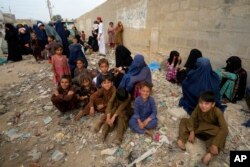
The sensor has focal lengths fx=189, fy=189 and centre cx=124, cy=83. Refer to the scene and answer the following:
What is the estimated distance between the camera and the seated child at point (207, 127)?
2.17 metres

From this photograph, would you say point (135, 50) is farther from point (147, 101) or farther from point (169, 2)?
point (147, 101)

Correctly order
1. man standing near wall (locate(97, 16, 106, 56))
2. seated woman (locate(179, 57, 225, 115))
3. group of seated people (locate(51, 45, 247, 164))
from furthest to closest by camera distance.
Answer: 1. man standing near wall (locate(97, 16, 106, 56))
2. seated woman (locate(179, 57, 225, 115))
3. group of seated people (locate(51, 45, 247, 164))

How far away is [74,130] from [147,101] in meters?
1.25

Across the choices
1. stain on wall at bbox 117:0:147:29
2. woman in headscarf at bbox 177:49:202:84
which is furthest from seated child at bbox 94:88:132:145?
stain on wall at bbox 117:0:147:29

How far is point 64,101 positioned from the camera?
3240 millimetres

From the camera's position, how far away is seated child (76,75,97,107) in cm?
347

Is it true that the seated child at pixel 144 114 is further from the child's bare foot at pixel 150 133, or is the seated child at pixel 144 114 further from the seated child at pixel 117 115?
the seated child at pixel 117 115

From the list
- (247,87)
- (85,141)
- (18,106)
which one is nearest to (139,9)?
(247,87)

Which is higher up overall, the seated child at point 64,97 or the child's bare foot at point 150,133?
the seated child at point 64,97

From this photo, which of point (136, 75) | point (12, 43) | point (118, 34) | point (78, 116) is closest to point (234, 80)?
point (136, 75)

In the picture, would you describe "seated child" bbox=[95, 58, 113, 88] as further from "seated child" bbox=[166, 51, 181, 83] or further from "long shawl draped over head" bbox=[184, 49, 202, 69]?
"long shawl draped over head" bbox=[184, 49, 202, 69]

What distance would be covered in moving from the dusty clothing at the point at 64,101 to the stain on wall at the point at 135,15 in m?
4.29

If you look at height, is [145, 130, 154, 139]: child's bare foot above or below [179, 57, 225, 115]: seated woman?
below

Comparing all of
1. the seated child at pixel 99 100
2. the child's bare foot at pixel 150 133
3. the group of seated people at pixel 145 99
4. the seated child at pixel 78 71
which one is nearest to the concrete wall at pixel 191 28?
the group of seated people at pixel 145 99
